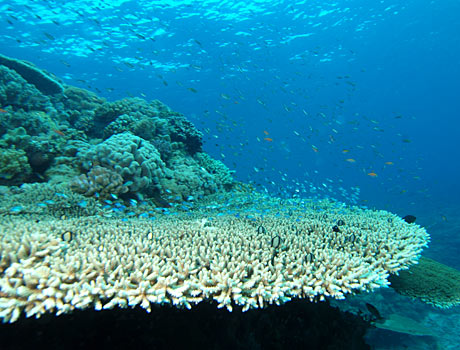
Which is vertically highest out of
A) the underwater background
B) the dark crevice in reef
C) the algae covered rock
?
the underwater background

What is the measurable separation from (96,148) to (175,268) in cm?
722

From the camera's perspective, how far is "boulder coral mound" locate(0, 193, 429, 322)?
2613mm

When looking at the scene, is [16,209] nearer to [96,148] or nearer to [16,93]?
[96,148]

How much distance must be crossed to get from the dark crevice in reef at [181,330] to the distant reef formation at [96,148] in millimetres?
4911

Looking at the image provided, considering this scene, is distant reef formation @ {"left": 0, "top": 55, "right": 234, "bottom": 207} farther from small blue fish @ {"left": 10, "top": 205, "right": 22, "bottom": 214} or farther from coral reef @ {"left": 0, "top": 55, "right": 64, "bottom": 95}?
small blue fish @ {"left": 10, "top": 205, "right": 22, "bottom": 214}

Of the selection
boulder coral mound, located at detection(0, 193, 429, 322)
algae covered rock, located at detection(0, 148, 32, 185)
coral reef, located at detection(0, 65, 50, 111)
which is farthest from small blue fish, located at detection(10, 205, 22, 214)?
coral reef, located at detection(0, 65, 50, 111)

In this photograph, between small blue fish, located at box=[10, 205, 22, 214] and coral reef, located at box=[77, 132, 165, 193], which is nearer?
small blue fish, located at box=[10, 205, 22, 214]

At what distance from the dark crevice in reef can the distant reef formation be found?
491 cm

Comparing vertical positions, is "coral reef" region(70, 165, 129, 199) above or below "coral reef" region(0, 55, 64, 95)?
below

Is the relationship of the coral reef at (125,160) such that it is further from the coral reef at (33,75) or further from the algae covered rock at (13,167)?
the coral reef at (33,75)

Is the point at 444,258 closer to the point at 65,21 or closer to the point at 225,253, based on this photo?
the point at 225,253

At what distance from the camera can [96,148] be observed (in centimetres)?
877

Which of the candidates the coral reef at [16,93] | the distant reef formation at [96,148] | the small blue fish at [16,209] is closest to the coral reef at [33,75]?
the distant reef formation at [96,148]

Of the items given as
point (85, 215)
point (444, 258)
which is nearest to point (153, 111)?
point (85, 215)
